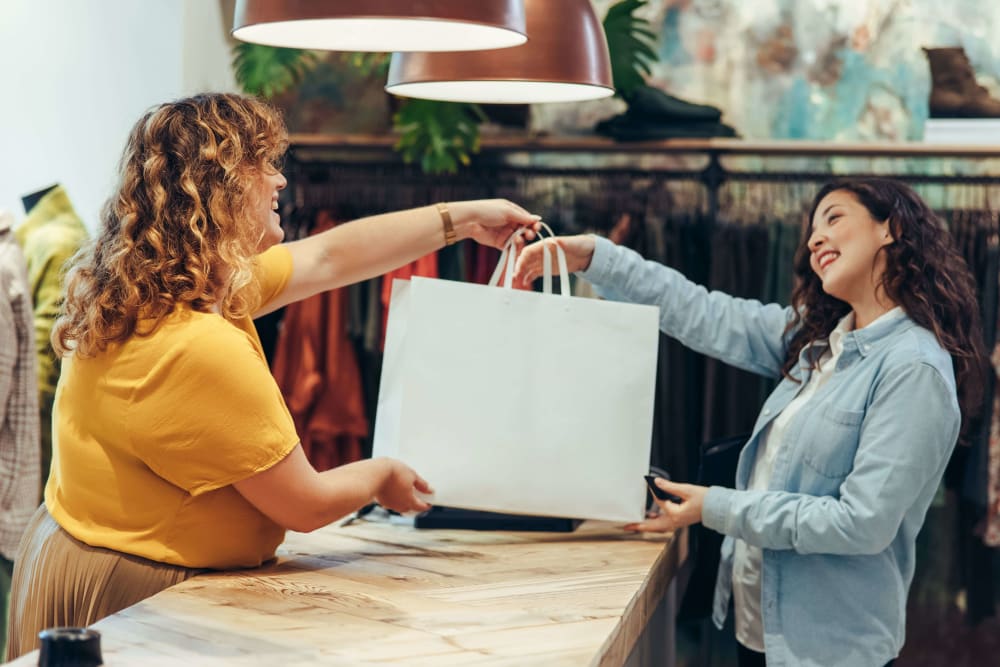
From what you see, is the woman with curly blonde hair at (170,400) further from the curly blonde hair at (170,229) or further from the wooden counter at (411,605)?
the wooden counter at (411,605)

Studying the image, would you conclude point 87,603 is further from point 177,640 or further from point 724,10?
point 724,10

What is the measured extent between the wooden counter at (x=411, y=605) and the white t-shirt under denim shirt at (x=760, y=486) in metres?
0.17

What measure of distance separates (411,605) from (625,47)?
2.59m

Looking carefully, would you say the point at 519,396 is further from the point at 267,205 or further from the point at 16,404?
the point at 16,404

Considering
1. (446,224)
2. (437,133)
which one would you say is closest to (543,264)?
(446,224)

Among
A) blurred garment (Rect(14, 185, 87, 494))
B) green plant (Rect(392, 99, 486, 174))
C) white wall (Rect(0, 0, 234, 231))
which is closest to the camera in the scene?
blurred garment (Rect(14, 185, 87, 494))

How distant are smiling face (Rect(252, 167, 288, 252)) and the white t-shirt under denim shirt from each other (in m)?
1.09

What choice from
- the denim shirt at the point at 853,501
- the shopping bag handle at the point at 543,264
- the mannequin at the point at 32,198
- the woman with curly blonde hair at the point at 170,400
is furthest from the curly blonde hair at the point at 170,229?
the mannequin at the point at 32,198

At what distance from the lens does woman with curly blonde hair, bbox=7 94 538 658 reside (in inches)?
68.2

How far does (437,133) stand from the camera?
391 centimetres

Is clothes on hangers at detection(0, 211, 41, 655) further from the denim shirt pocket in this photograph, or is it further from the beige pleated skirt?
the denim shirt pocket

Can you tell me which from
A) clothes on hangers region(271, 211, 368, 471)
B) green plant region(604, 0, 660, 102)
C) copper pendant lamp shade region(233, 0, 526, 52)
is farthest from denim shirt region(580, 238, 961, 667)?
clothes on hangers region(271, 211, 368, 471)

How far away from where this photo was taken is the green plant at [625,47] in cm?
392

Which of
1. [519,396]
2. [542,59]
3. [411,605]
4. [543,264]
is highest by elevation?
[542,59]
